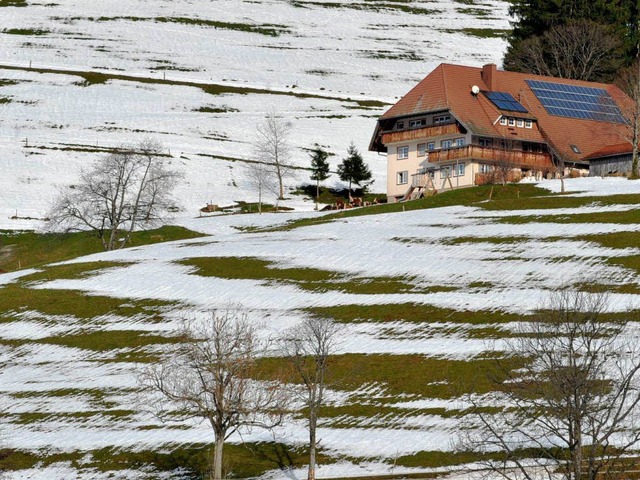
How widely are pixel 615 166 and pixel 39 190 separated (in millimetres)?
A: 60458

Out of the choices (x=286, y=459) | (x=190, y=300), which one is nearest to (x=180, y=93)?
(x=190, y=300)

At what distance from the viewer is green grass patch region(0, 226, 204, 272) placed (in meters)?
102

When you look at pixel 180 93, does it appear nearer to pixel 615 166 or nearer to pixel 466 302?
pixel 615 166

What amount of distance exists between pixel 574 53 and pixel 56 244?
71512 mm

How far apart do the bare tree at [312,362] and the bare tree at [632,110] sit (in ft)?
155

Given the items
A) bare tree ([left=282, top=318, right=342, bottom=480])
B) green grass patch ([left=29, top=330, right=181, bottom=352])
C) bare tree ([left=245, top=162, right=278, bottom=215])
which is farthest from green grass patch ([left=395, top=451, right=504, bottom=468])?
bare tree ([left=245, top=162, right=278, bottom=215])

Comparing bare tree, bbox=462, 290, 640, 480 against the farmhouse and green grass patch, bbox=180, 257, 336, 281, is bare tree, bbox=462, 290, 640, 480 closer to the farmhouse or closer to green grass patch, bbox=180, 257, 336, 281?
green grass patch, bbox=180, 257, 336, 281

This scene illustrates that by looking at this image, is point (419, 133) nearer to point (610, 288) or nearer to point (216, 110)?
point (610, 288)

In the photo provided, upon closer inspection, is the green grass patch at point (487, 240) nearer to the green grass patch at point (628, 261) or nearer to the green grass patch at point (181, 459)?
the green grass patch at point (628, 261)

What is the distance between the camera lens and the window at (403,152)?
117 meters

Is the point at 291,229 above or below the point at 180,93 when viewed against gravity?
below

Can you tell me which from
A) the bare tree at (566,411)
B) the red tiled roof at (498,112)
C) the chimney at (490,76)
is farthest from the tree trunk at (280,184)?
the bare tree at (566,411)

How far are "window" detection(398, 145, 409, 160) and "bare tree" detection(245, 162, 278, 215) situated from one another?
15464 millimetres

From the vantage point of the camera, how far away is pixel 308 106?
564 ft
